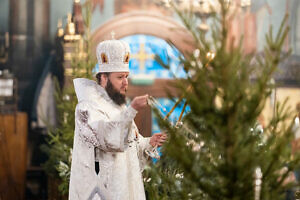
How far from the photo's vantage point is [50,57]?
34.6 feet

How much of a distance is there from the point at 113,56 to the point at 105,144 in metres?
0.78

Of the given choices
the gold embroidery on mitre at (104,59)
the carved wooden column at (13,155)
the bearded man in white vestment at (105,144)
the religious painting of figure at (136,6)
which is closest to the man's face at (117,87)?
the bearded man in white vestment at (105,144)

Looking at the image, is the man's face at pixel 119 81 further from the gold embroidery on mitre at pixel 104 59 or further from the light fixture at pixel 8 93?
the light fixture at pixel 8 93

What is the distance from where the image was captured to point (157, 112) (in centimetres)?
237

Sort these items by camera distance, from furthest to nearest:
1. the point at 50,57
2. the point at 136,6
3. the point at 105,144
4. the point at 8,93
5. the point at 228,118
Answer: the point at 136,6 → the point at 50,57 → the point at 8,93 → the point at 105,144 → the point at 228,118

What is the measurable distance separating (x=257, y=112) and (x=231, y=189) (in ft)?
0.94

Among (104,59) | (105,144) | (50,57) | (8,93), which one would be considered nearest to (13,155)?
(8,93)

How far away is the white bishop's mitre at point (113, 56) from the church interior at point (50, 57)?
538 cm

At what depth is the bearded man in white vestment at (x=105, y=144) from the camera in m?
4.24

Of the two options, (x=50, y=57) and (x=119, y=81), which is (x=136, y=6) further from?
(x=119, y=81)

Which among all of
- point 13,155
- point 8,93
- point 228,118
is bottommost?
point 13,155

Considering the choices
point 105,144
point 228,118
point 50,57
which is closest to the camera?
point 228,118

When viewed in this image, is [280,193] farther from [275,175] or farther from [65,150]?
[65,150]

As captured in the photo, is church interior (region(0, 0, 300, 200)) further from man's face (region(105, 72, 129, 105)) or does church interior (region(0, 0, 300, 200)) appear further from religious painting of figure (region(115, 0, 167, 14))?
→ man's face (region(105, 72, 129, 105))
